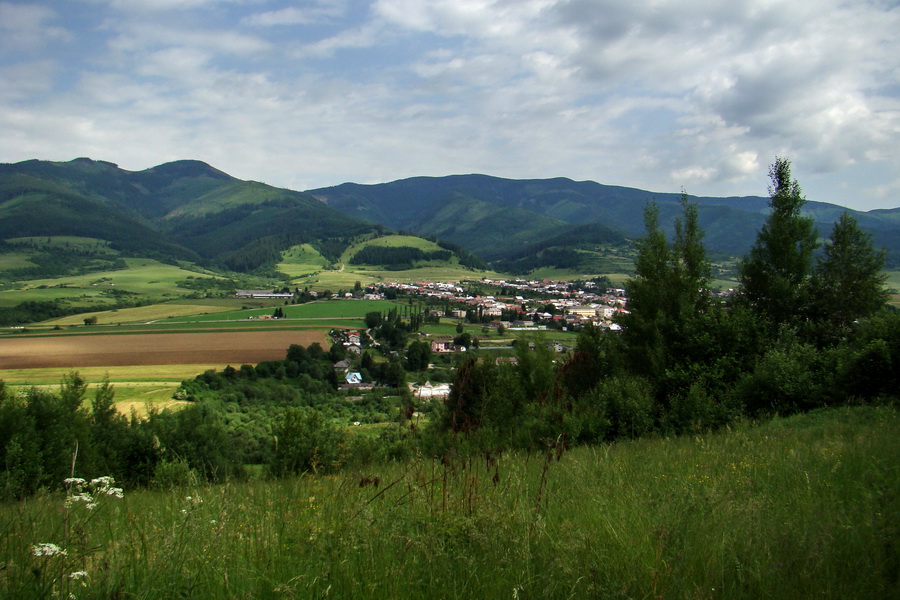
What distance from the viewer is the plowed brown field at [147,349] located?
1940 inches

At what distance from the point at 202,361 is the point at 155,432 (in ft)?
110

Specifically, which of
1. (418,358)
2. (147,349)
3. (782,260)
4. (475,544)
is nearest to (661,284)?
(782,260)

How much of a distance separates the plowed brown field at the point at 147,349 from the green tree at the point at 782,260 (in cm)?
4740

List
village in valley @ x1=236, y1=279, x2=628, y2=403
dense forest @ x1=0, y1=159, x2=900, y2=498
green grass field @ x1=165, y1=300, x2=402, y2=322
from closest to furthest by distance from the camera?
dense forest @ x1=0, y1=159, x2=900, y2=498
village in valley @ x1=236, y1=279, x2=628, y2=403
green grass field @ x1=165, y1=300, x2=402, y2=322

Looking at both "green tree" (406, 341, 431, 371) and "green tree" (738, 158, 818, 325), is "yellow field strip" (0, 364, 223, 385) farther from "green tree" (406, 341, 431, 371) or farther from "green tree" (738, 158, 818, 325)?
"green tree" (738, 158, 818, 325)

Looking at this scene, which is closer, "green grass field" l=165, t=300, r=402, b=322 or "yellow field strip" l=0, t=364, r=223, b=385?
"yellow field strip" l=0, t=364, r=223, b=385

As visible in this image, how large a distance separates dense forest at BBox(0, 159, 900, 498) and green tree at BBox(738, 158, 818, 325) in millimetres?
50

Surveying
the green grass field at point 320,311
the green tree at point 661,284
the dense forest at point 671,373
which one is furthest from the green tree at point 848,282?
the green grass field at point 320,311

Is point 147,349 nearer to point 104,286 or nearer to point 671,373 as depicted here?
point 671,373

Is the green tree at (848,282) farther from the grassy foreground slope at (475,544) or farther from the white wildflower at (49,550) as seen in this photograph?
the white wildflower at (49,550)

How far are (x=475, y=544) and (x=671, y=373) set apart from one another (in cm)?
1356

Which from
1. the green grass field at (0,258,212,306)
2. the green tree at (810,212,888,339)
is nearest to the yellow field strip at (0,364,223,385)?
the green tree at (810,212,888,339)

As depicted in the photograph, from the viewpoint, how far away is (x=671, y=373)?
14.7 m

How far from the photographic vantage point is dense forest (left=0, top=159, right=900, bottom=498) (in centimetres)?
1147
